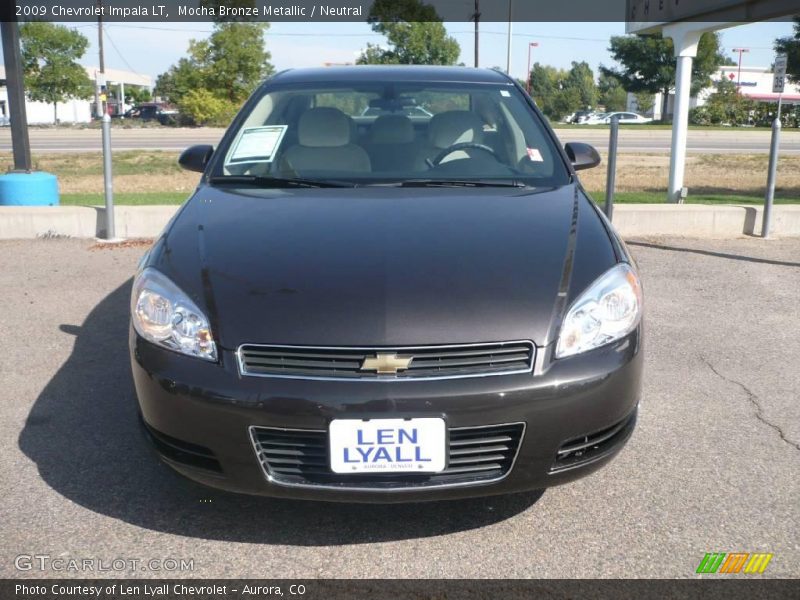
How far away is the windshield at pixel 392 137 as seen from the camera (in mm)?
3762

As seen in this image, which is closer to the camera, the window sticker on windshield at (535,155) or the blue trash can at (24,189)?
the window sticker on windshield at (535,155)

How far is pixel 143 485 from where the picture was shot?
3092 mm

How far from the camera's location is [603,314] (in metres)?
2.72

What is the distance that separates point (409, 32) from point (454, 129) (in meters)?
42.6

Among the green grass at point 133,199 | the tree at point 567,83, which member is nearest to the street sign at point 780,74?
the green grass at point 133,199

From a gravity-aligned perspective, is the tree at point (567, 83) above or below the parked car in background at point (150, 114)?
above

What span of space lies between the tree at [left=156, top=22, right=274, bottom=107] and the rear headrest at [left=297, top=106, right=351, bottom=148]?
34029mm

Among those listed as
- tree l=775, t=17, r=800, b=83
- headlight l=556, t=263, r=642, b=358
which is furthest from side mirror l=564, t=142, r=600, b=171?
tree l=775, t=17, r=800, b=83

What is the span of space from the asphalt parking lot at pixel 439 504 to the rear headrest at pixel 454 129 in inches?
59.3

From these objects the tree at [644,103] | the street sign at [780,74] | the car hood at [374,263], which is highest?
the tree at [644,103]

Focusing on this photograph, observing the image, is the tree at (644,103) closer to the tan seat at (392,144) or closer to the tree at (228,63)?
the tree at (228,63)

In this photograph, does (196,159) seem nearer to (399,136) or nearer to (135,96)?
(399,136)

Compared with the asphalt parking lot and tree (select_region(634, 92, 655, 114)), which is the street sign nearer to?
the asphalt parking lot

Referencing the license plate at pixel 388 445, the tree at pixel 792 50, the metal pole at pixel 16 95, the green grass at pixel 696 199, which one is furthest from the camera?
the tree at pixel 792 50
